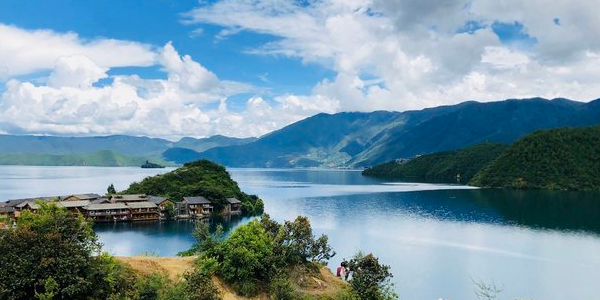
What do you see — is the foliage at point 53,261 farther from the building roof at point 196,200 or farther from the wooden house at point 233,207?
the wooden house at point 233,207

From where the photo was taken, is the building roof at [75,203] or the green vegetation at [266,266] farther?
the building roof at [75,203]

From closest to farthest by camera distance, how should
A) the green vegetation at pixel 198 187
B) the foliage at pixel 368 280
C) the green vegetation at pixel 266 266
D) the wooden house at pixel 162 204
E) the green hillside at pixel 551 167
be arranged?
the green vegetation at pixel 266 266 → the foliage at pixel 368 280 → the wooden house at pixel 162 204 → the green vegetation at pixel 198 187 → the green hillside at pixel 551 167

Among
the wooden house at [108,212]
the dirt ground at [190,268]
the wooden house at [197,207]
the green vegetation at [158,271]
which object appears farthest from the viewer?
the wooden house at [197,207]

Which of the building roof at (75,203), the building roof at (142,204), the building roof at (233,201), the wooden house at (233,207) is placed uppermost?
the building roof at (75,203)

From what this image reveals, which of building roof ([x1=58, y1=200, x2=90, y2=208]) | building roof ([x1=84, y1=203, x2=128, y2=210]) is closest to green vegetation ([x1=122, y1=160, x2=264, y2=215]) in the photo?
building roof ([x1=84, y1=203, x2=128, y2=210])

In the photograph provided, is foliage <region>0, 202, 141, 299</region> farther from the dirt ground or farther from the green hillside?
the green hillside

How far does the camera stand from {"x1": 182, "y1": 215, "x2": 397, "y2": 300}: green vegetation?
29.8 metres

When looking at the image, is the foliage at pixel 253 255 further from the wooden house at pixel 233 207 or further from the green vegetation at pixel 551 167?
the green vegetation at pixel 551 167

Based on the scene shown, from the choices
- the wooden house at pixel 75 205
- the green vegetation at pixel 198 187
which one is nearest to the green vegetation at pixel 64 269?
the wooden house at pixel 75 205

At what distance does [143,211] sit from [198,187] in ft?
59.6

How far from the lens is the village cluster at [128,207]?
8934cm

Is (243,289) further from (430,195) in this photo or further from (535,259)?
(430,195)

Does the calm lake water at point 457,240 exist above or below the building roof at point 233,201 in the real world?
below

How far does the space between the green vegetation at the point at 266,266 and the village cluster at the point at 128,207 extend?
206 ft
